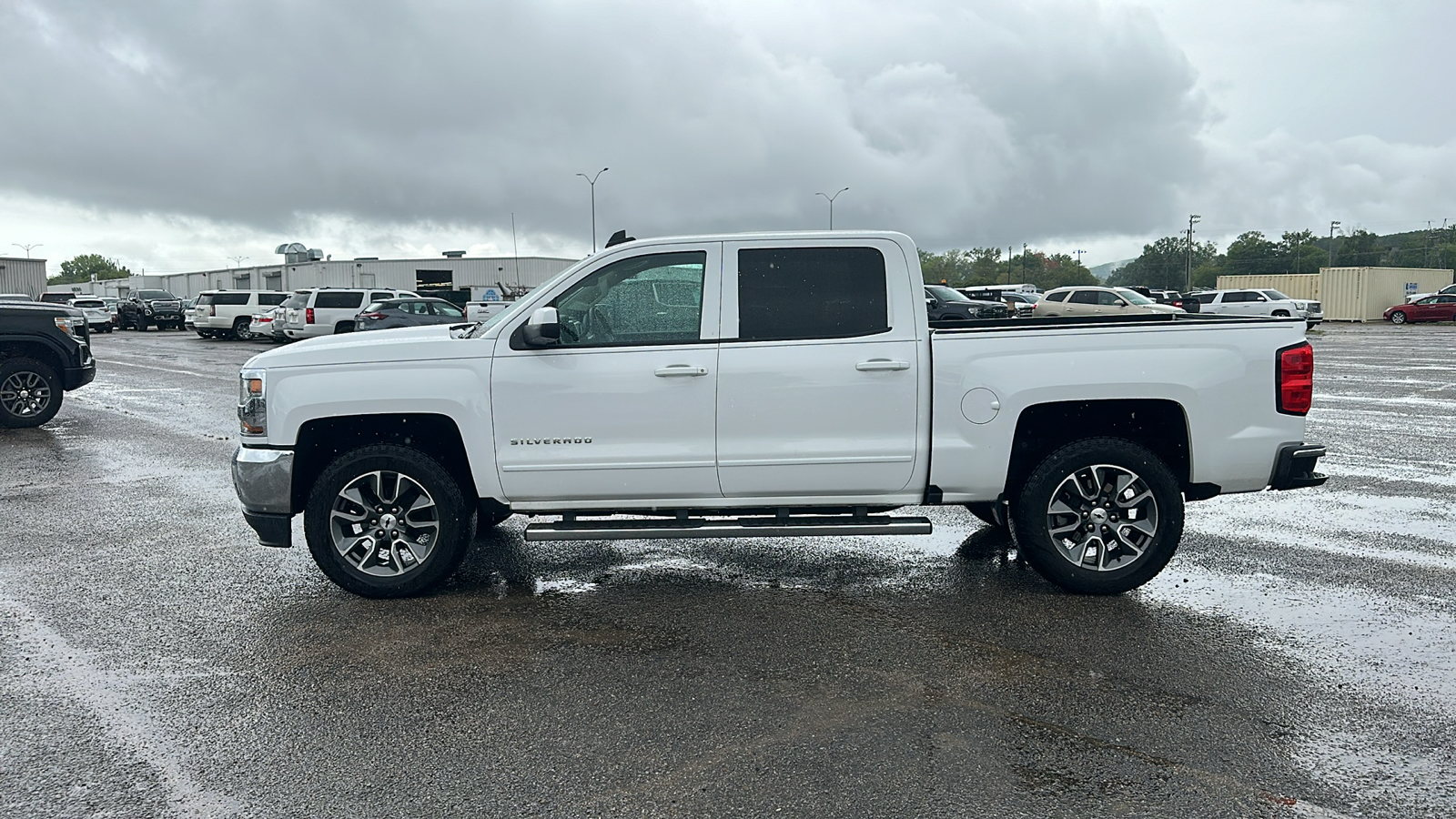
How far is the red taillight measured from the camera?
542 cm

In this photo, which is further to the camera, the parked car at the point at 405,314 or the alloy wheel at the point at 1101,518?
the parked car at the point at 405,314

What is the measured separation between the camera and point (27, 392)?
13.4 m

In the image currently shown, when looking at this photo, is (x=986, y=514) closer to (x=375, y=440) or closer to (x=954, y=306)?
(x=375, y=440)

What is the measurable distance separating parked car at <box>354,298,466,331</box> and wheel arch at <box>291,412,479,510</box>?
24630 millimetres

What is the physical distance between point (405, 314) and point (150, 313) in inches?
996

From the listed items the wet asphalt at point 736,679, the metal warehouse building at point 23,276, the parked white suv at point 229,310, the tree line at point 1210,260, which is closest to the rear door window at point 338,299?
the parked white suv at point 229,310

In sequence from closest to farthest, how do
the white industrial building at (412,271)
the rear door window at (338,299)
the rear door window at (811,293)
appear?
1. the rear door window at (811,293)
2. the rear door window at (338,299)
3. the white industrial building at (412,271)

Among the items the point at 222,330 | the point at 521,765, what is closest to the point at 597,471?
the point at 521,765

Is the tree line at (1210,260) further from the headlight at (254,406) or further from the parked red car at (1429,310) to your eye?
the headlight at (254,406)

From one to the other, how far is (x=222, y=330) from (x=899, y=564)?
126 feet

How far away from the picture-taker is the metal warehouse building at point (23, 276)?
67.3 m

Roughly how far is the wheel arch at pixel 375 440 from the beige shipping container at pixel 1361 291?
58702 millimetres

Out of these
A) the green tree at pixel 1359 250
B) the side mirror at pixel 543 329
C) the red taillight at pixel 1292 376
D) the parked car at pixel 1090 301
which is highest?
the green tree at pixel 1359 250

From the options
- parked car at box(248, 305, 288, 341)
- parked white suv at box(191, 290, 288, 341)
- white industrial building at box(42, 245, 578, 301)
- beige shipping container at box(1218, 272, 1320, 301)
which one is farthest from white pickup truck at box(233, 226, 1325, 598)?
white industrial building at box(42, 245, 578, 301)
